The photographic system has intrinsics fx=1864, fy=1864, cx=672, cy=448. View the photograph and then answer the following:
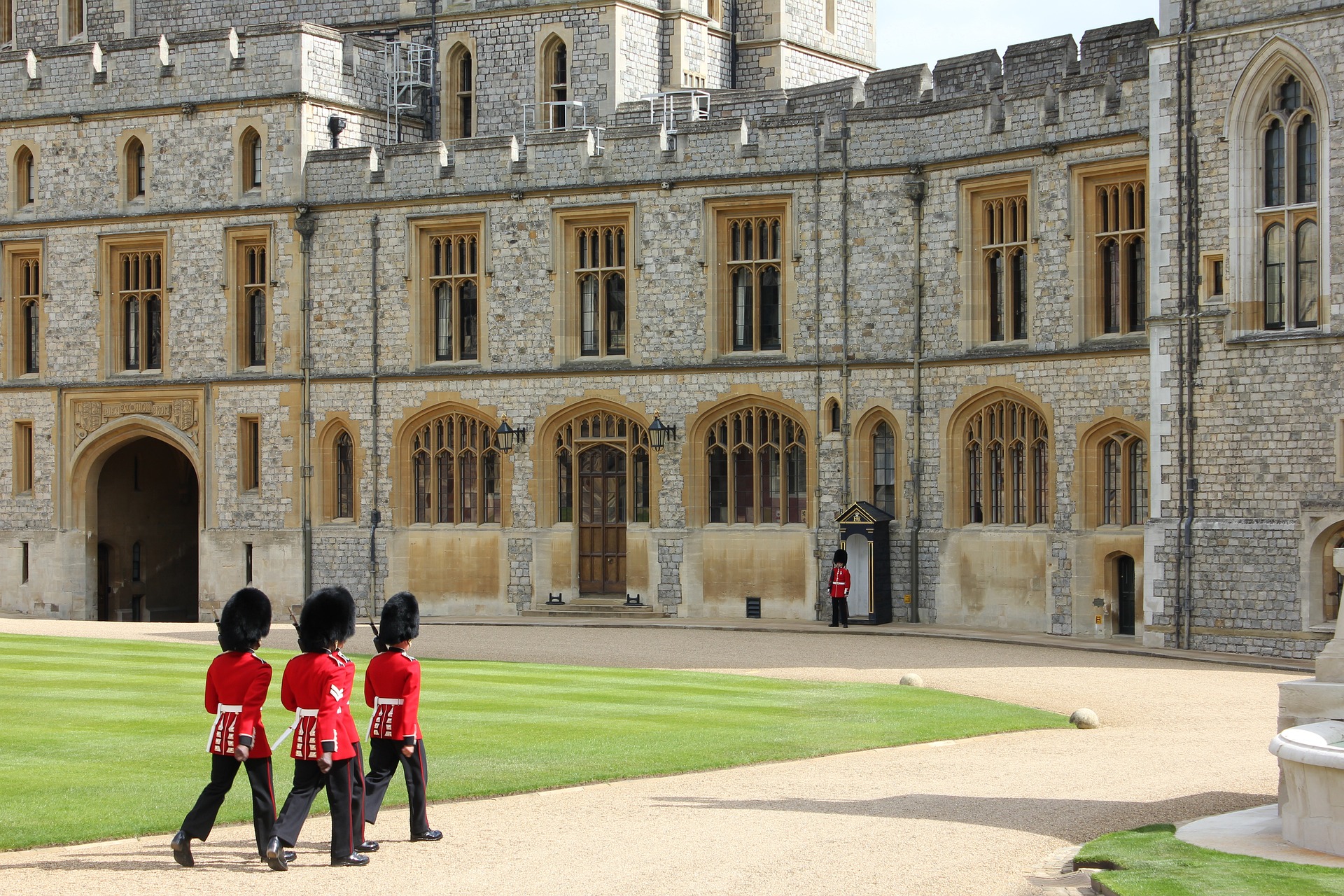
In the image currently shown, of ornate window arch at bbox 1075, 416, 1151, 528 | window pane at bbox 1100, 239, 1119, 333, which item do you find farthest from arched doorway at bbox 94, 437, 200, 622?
window pane at bbox 1100, 239, 1119, 333

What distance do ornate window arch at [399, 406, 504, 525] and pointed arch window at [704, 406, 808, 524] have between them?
11.5 ft

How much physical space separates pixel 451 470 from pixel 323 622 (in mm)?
19397

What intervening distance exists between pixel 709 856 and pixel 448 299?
20.4m

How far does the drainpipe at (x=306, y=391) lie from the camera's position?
29.1 m

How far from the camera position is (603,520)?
2808 centimetres

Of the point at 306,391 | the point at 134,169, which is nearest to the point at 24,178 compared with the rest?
the point at 134,169

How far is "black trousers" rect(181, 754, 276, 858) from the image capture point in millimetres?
9250

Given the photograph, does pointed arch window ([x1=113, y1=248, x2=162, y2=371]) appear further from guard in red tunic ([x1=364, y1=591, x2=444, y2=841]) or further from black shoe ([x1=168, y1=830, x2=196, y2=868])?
black shoe ([x1=168, y1=830, x2=196, y2=868])

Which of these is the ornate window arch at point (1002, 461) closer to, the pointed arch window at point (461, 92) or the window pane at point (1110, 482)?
the window pane at point (1110, 482)

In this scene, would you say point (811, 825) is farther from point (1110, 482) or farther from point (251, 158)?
point (251, 158)

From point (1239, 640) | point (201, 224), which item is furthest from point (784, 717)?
point (201, 224)

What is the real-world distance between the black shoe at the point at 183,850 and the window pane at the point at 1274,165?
15.5m

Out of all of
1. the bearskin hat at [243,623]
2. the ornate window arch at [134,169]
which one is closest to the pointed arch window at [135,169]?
the ornate window arch at [134,169]

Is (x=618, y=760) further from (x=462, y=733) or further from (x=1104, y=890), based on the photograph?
(x=1104, y=890)
